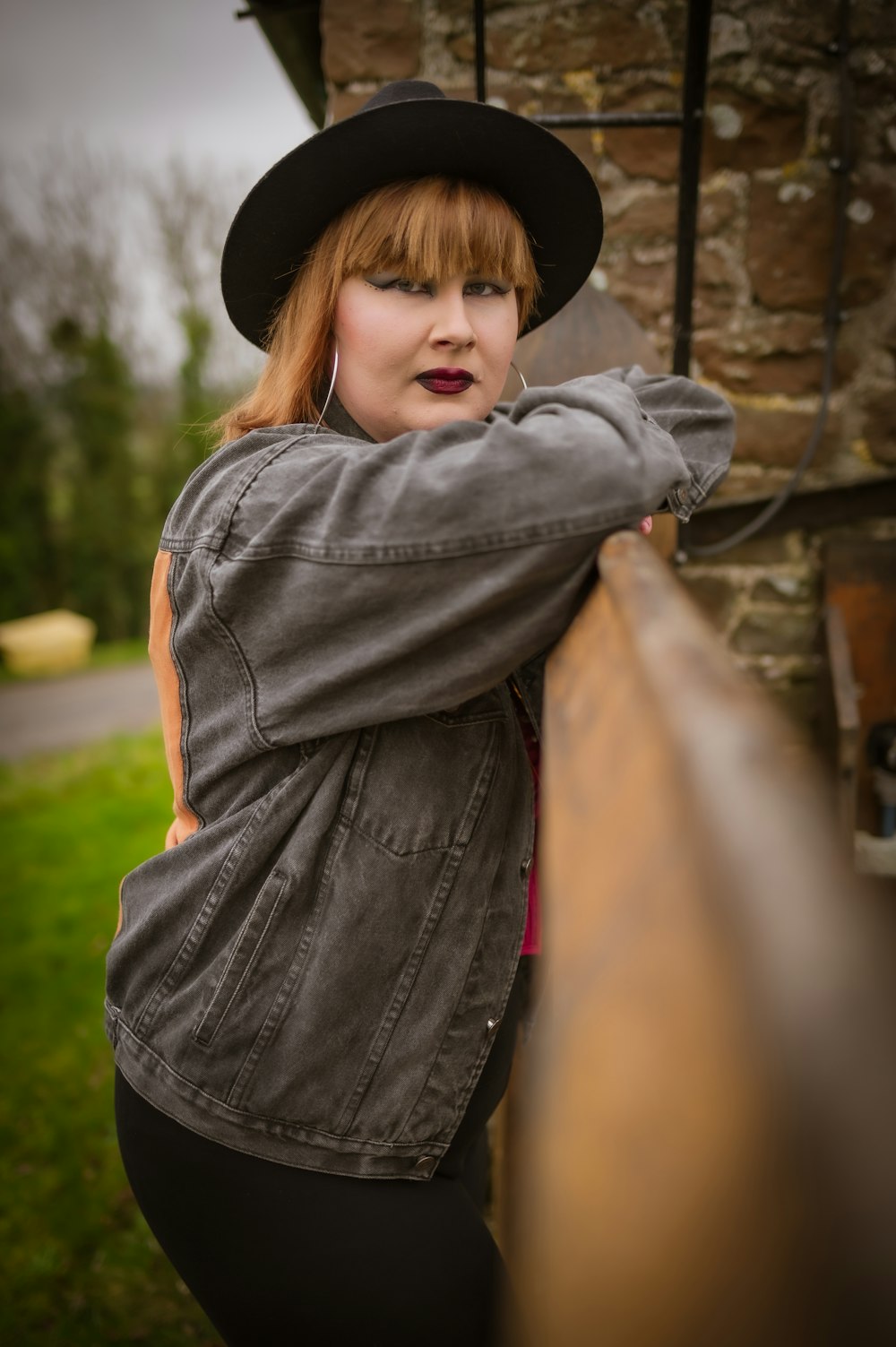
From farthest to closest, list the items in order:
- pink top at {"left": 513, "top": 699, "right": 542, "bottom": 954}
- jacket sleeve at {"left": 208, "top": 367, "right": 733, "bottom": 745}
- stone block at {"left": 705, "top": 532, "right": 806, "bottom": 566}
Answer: stone block at {"left": 705, "top": 532, "right": 806, "bottom": 566} < pink top at {"left": 513, "top": 699, "right": 542, "bottom": 954} < jacket sleeve at {"left": 208, "top": 367, "right": 733, "bottom": 745}

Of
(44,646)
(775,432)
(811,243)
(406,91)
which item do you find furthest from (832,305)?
(44,646)

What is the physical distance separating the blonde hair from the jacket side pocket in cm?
66

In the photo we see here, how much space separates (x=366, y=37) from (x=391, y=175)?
162 centimetres

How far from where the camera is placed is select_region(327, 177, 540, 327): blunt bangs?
1.17m

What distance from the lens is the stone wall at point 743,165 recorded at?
243 centimetres

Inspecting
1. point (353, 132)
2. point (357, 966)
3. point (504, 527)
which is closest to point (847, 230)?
point (353, 132)

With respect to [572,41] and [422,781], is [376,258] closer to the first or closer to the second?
[422,781]

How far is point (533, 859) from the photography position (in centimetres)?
130

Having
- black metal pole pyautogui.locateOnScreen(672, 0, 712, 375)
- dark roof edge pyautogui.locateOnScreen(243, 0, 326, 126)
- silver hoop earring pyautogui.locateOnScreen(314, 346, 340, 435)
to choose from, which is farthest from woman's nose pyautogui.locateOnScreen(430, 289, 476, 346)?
Result: dark roof edge pyautogui.locateOnScreen(243, 0, 326, 126)

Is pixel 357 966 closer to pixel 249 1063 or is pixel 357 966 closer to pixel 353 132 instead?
pixel 249 1063

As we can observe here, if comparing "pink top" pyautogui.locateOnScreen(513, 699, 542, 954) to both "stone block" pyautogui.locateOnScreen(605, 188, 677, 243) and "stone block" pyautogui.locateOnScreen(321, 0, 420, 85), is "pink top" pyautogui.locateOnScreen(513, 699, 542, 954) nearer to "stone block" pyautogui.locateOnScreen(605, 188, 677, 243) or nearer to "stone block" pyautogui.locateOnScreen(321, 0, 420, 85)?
"stone block" pyautogui.locateOnScreen(605, 188, 677, 243)

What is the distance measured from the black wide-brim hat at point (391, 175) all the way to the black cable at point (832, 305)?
52.6 inches

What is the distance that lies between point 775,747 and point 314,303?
0.99m

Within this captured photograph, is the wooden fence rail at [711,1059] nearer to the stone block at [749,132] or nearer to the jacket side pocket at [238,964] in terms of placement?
the jacket side pocket at [238,964]
